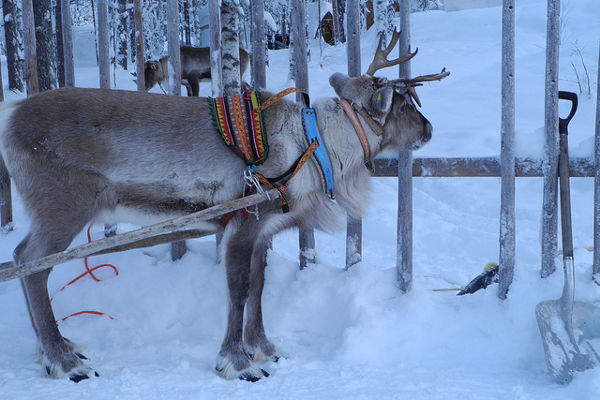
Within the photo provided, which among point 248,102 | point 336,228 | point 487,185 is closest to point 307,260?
point 336,228

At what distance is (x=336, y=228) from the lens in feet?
11.5

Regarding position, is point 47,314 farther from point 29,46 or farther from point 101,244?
point 29,46

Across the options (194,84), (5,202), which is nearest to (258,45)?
(5,202)

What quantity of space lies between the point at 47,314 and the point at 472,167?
2814mm

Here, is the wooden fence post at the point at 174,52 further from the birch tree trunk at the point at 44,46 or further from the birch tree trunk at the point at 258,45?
the birch tree trunk at the point at 44,46

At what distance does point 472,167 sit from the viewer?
3742mm

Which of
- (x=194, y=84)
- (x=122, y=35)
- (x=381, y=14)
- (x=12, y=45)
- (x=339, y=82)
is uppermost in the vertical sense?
(x=122, y=35)

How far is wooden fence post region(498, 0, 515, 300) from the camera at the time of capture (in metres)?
3.34

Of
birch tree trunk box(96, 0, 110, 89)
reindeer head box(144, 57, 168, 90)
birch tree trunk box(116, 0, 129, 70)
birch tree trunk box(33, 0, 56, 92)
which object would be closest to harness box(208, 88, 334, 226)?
birch tree trunk box(96, 0, 110, 89)

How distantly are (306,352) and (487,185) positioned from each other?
4521 mm

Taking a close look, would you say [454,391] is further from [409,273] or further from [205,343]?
[205,343]

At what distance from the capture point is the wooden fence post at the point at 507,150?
3338 mm

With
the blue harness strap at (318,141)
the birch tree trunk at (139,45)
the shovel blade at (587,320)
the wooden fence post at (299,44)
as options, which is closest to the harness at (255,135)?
the blue harness strap at (318,141)

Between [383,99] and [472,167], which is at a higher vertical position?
[383,99]
